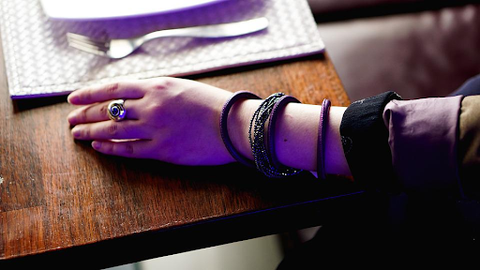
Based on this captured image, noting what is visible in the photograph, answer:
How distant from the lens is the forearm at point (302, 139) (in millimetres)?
526

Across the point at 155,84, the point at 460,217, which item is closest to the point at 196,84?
the point at 155,84

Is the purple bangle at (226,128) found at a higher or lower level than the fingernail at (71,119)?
lower

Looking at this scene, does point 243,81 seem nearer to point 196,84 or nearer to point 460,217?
point 196,84

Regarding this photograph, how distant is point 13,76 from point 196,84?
228 mm

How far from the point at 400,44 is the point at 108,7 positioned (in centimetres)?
58

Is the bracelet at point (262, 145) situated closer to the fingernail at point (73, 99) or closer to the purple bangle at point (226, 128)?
the purple bangle at point (226, 128)

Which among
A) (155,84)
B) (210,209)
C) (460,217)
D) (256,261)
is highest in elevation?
(155,84)

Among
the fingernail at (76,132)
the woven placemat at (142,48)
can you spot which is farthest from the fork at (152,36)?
the fingernail at (76,132)

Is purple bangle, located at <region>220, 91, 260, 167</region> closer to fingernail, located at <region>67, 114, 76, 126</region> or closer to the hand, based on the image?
the hand

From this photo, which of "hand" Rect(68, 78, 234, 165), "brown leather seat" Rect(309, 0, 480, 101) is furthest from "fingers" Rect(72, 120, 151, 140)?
"brown leather seat" Rect(309, 0, 480, 101)

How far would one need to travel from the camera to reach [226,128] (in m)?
0.56

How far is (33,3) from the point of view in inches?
26.7

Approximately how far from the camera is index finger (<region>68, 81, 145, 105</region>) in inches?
22.6

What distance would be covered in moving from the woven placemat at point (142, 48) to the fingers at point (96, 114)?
0.04 m
